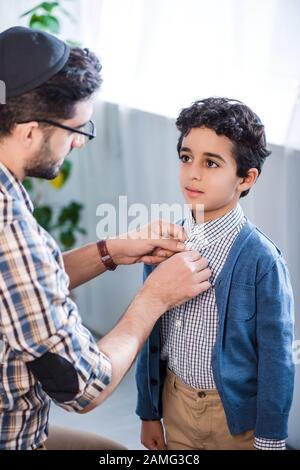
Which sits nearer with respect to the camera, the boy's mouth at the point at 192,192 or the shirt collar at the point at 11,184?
the shirt collar at the point at 11,184

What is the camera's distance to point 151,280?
52.3 inches

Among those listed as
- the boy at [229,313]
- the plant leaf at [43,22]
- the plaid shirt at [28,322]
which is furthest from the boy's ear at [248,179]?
the plant leaf at [43,22]

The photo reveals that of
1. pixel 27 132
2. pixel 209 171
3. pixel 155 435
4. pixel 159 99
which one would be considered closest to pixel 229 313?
pixel 209 171

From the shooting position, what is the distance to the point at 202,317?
138 cm

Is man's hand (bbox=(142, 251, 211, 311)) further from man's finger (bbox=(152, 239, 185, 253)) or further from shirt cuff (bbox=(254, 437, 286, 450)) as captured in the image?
shirt cuff (bbox=(254, 437, 286, 450))

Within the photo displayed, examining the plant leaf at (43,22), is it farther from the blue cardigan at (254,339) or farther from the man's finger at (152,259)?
the blue cardigan at (254,339)

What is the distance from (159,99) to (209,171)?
1.12m

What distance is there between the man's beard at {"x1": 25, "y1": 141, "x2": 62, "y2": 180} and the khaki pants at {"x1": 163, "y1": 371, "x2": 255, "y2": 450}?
55 cm

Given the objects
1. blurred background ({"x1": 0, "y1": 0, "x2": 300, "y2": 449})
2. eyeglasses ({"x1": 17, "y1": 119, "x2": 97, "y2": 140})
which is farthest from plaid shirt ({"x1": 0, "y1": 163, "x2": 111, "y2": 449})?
blurred background ({"x1": 0, "y1": 0, "x2": 300, "y2": 449})

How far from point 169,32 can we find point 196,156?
3.34ft

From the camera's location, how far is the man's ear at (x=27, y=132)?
115 centimetres

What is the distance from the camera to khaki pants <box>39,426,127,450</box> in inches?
53.9

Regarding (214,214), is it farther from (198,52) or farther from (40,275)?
(198,52)

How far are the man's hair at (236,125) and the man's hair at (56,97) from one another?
0.27 m
